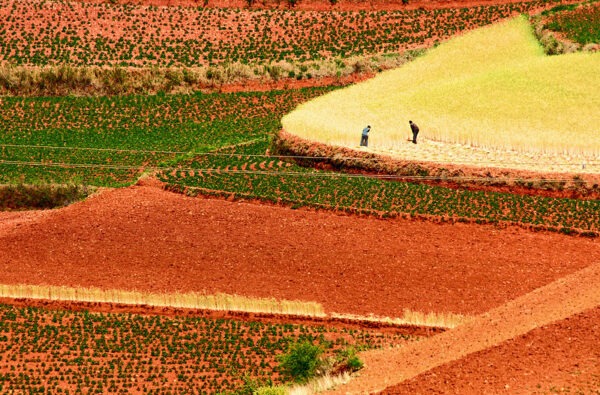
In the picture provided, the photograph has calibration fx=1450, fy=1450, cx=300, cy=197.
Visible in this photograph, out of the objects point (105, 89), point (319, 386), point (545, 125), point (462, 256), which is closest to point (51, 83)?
point (105, 89)

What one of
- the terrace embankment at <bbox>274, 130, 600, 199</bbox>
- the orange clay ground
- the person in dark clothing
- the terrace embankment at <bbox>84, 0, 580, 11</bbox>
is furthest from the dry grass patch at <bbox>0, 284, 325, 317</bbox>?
the terrace embankment at <bbox>84, 0, 580, 11</bbox>

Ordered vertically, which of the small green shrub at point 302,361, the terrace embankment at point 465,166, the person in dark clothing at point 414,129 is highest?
the person in dark clothing at point 414,129

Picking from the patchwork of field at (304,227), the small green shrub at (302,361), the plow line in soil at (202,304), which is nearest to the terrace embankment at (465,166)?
the patchwork of field at (304,227)

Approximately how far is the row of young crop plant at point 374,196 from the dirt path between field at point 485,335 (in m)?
9.70

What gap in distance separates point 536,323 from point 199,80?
137 feet

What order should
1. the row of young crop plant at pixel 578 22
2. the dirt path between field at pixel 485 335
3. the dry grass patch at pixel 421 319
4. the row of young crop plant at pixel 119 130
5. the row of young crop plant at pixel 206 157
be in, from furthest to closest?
the row of young crop plant at pixel 578 22
the row of young crop plant at pixel 119 130
the row of young crop plant at pixel 206 157
the dry grass patch at pixel 421 319
the dirt path between field at pixel 485 335

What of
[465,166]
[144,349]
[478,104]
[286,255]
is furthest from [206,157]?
[144,349]

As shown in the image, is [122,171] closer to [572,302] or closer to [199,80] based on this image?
[199,80]

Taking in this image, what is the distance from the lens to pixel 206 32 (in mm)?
83500

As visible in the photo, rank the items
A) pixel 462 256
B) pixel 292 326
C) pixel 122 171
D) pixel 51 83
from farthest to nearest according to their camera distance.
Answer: pixel 51 83 < pixel 122 171 < pixel 462 256 < pixel 292 326

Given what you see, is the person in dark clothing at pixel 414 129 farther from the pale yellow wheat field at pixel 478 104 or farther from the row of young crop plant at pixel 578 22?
the row of young crop plant at pixel 578 22

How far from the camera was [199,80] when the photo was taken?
77.0 metres

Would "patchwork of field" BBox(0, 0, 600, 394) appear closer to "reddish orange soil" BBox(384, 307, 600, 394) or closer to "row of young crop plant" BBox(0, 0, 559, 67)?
"reddish orange soil" BBox(384, 307, 600, 394)

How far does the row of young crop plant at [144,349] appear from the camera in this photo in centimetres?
4259
